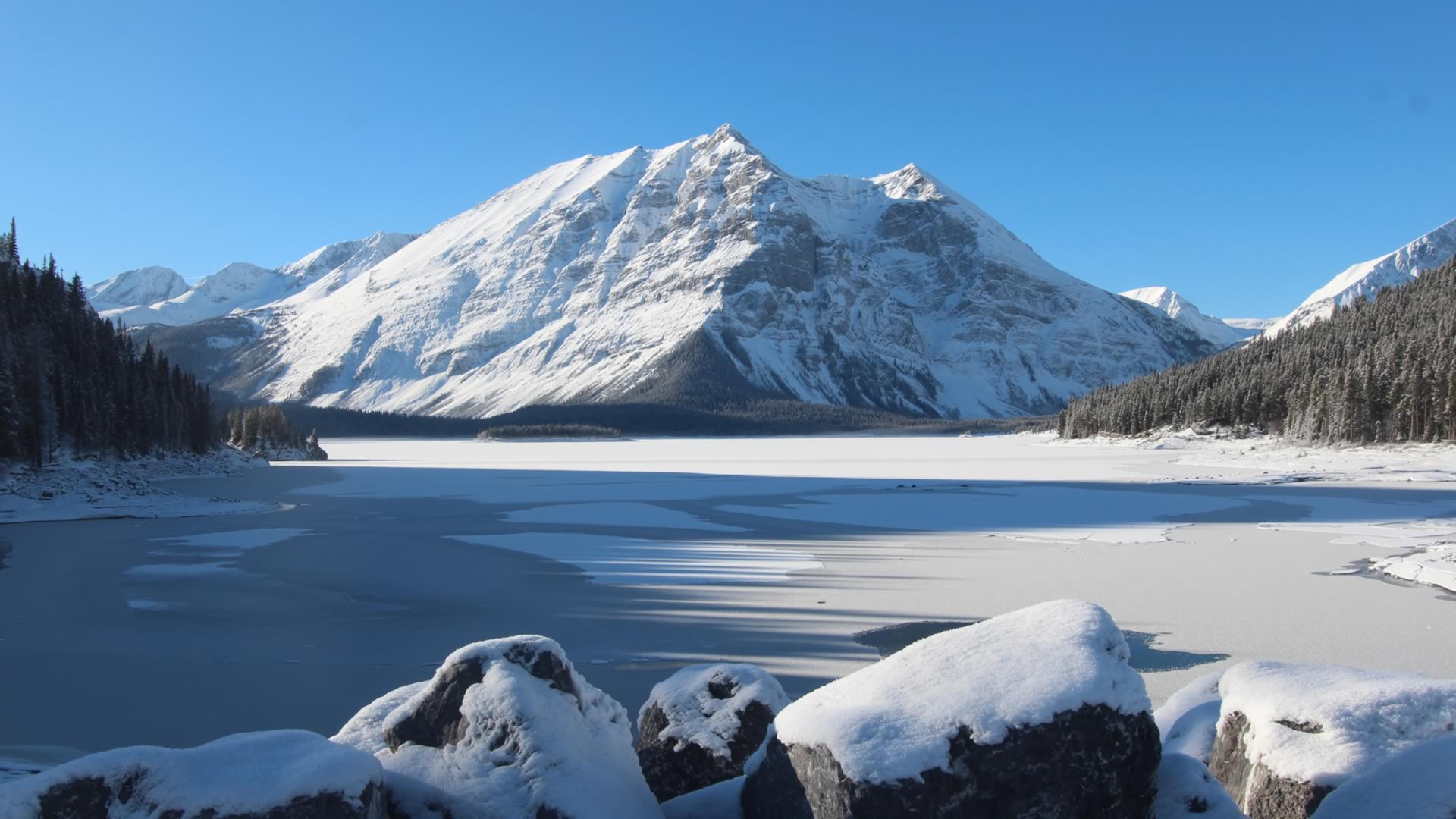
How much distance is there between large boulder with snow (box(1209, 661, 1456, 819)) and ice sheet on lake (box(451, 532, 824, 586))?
11848 millimetres

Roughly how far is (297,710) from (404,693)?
3653 millimetres

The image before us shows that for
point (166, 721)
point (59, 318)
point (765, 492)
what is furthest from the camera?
point (59, 318)

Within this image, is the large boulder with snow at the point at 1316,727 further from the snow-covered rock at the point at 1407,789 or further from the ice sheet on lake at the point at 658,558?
the ice sheet on lake at the point at 658,558

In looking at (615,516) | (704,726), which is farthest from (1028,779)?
(615,516)

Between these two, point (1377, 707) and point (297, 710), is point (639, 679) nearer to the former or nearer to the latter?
point (297, 710)

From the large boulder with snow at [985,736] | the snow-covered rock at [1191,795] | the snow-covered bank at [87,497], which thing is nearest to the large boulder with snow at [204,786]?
the large boulder with snow at [985,736]

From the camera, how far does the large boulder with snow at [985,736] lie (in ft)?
12.9

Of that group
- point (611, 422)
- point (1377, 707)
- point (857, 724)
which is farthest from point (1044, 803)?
point (611, 422)

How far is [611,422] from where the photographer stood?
7633 inches

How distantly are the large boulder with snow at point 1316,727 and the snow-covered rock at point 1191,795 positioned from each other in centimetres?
29

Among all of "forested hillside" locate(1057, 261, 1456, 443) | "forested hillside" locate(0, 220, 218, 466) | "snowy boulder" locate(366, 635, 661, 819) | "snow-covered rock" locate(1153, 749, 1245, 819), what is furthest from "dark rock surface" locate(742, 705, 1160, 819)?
"forested hillside" locate(1057, 261, 1456, 443)

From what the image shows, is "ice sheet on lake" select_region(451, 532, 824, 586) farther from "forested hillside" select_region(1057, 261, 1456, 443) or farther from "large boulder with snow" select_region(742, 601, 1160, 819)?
"forested hillside" select_region(1057, 261, 1456, 443)

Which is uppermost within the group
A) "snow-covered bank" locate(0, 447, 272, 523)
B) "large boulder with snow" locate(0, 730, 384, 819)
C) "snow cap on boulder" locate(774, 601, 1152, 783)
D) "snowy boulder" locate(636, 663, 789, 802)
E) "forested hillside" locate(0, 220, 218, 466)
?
"forested hillside" locate(0, 220, 218, 466)

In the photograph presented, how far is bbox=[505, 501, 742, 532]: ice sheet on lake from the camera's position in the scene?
2705cm
